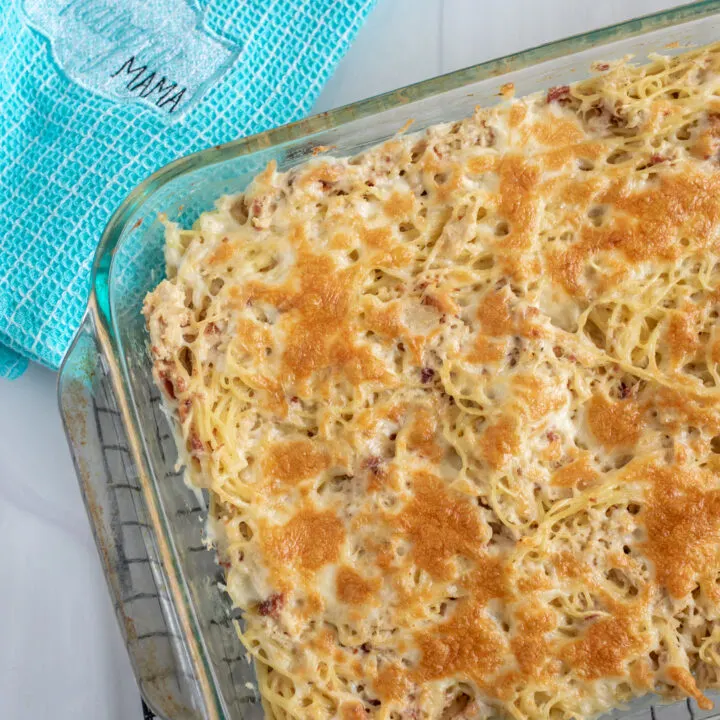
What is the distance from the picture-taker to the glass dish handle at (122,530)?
5.71 feet

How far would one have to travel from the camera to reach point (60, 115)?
7.29ft

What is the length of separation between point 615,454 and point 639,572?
22 cm

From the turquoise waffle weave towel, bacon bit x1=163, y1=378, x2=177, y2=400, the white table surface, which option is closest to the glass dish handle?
bacon bit x1=163, y1=378, x2=177, y2=400

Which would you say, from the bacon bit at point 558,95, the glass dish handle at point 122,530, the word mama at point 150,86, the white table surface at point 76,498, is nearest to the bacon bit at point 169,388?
the glass dish handle at point 122,530

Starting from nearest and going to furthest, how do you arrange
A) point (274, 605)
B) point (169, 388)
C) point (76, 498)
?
point (274, 605) → point (169, 388) → point (76, 498)

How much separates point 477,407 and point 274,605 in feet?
1.78

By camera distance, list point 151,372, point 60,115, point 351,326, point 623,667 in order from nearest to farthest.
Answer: point 623,667
point 351,326
point 151,372
point 60,115

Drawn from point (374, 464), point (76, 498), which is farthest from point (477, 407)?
point (76, 498)

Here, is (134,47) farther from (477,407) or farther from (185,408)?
(477,407)

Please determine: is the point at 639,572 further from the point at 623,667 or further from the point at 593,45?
the point at 593,45

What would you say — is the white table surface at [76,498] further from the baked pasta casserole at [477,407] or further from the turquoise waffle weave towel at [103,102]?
the baked pasta casserole at [477,407]

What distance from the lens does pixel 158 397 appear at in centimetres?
187

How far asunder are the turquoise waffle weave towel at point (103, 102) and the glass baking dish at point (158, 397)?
0.97ft

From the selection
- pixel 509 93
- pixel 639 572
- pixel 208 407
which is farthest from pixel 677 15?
pixel 208 407
